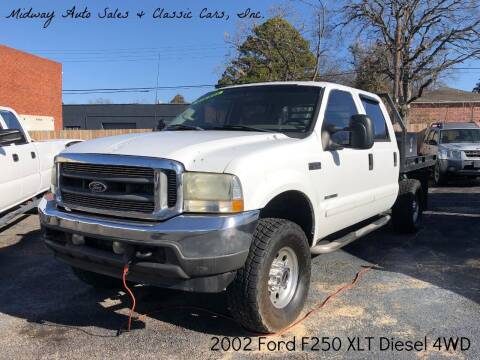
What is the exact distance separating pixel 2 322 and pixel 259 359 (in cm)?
222

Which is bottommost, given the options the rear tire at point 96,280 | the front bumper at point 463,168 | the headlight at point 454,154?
the rear tire at point 96,280

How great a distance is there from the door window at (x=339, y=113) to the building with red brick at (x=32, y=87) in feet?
89.6

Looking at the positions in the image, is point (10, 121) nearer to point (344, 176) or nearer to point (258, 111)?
point (258, 111)

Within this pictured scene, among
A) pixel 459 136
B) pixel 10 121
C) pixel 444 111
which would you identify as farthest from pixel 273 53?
pixel 444 111

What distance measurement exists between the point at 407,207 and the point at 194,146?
4427mm

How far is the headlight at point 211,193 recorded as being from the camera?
10.9 feet

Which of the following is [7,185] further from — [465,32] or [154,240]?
[465,32]

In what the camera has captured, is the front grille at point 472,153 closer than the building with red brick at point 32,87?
Yes

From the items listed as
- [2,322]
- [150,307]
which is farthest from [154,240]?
[2,322]

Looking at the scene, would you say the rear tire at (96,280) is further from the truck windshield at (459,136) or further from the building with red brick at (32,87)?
the building with red brick at (32,87)

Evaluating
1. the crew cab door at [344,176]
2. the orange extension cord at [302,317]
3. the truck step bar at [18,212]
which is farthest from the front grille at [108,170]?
the truck step bar at [18,212]

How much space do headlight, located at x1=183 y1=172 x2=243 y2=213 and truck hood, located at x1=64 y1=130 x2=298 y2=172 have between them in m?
0.06

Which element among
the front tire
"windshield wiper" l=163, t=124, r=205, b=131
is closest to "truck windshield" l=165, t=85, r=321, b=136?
"windshield wiper" l=163, t=124, r=205, b=131

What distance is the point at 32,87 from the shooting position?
31656mm
